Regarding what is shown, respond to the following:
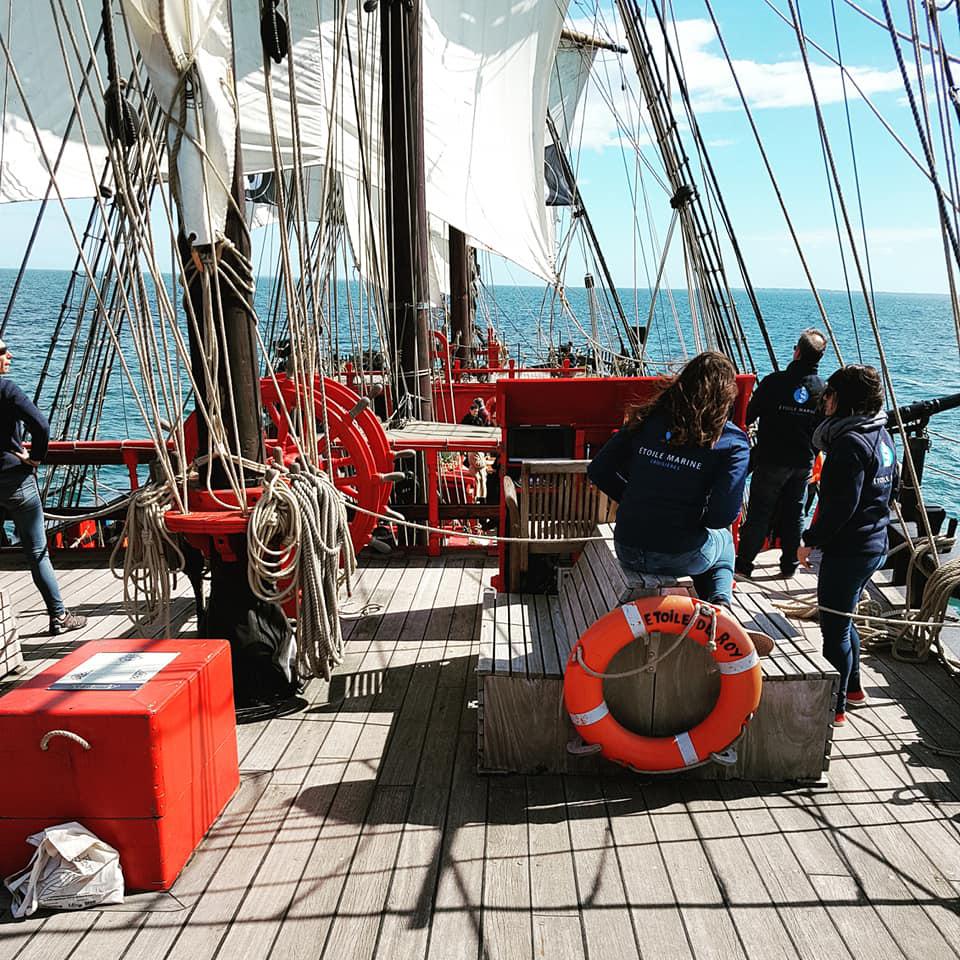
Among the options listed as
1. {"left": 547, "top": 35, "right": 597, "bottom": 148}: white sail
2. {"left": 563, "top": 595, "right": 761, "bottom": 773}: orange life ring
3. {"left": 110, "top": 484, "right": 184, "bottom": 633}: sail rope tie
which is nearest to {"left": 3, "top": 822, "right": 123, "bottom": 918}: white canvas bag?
{"left": 110, "top": 484, "right": 184, "bottom": 633}: sail rope tie

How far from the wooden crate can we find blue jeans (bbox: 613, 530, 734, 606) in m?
2.81

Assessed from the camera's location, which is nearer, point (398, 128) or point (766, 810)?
point (766, 810)

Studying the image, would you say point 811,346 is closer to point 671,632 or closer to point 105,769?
point 671,632

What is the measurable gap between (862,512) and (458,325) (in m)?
15.3

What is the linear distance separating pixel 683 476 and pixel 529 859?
1.35 meters

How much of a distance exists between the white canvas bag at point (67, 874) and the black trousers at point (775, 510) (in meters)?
3.88

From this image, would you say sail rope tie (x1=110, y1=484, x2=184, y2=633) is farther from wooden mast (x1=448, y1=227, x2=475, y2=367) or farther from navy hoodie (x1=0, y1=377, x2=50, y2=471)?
wooden mast (x1=448, y1=227, x2=475, y2=367)

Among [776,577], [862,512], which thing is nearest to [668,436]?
[862,512]

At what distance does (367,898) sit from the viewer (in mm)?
2514

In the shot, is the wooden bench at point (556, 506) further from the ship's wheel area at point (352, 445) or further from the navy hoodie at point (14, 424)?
the navy hoodie at point (14, 424)

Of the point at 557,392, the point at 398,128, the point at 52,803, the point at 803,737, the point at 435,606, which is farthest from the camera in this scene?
the point at 398,128

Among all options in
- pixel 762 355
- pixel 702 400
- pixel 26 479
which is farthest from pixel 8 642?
pixel 762 355

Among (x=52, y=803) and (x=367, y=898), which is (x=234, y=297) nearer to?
(x=52, y=803)

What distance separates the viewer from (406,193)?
301 inches
